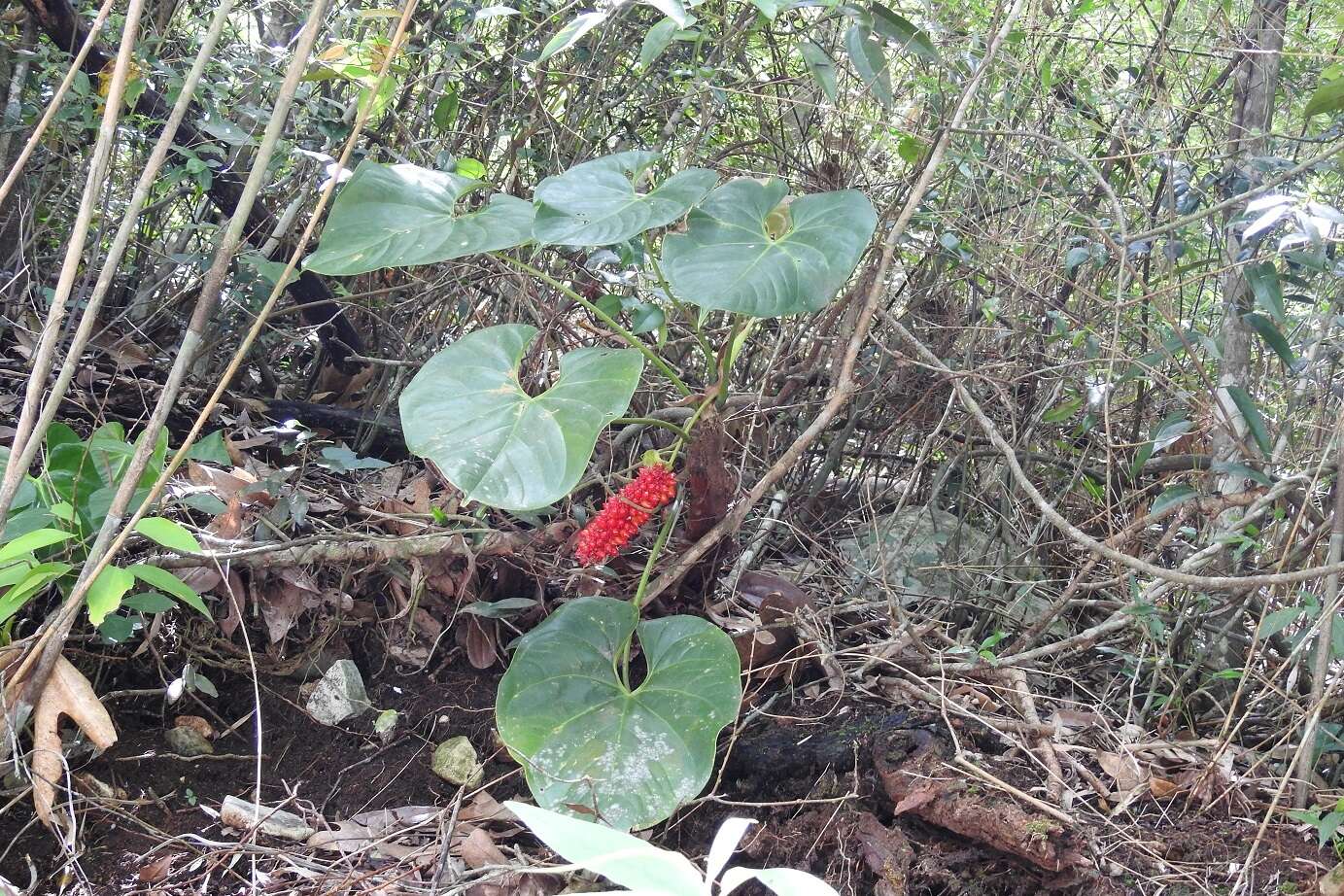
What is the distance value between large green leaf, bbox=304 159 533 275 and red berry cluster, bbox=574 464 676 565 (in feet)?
1.17

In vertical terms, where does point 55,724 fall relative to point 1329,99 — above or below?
below

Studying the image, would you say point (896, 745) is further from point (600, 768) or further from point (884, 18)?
point (884, 18)

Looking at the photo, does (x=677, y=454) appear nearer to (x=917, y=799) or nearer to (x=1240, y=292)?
(x=917, y=799)

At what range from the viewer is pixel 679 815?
1.31m

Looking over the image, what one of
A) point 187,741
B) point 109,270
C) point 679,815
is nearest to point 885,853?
point 679,815

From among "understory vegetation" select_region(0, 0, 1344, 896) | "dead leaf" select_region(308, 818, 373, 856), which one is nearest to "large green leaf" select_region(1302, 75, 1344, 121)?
"understory vegetation" select_region(0, 0, 1344, 896)

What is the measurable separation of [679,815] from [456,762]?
345mm

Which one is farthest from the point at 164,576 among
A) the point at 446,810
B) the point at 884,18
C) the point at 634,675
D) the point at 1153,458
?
the point at 1153,458

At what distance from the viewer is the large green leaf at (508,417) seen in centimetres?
106

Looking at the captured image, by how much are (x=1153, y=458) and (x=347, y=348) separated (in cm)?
171

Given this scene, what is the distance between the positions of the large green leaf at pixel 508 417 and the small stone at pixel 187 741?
0.61 meters

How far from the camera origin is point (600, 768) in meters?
1.18

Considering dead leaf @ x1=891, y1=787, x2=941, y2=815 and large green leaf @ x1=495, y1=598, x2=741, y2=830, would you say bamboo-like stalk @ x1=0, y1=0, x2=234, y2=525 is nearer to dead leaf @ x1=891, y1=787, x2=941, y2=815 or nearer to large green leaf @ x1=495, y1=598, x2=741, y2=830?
large green leaf @ x1=495, y1=598, x2=741, y2=830

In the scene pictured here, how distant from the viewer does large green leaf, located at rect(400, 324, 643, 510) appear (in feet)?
3.47
